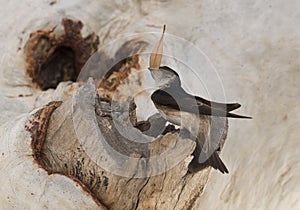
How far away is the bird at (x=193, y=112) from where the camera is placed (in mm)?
1132

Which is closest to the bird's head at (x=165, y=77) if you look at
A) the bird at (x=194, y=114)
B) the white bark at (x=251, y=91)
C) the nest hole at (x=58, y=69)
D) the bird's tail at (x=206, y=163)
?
the bird at (x=194, y=114)

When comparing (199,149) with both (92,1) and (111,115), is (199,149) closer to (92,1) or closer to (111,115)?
(111,115)

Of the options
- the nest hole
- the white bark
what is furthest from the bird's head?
the nest hole

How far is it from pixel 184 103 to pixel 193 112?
0.09 ft

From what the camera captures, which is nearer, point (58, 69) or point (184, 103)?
point (184, 103)

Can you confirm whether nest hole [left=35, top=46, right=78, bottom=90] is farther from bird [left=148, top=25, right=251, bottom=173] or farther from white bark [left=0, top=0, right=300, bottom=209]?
bird [left=148, top=25, right=251, bottom=173]

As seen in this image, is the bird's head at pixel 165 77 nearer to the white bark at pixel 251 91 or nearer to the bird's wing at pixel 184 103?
the bird's wing at pixel 184 103

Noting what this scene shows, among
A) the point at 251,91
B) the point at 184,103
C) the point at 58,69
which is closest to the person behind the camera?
the point at 184,103

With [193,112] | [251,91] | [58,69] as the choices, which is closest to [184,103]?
[193,112]

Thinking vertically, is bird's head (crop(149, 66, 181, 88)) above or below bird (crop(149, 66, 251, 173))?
above

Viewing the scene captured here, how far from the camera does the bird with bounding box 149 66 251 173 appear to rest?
1.13 meters

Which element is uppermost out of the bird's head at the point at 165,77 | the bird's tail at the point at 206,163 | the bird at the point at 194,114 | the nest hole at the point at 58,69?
the bird's head at the point at 165,77

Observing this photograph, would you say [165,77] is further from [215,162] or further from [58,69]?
[58,69]

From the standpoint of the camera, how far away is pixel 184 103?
1129 mm
